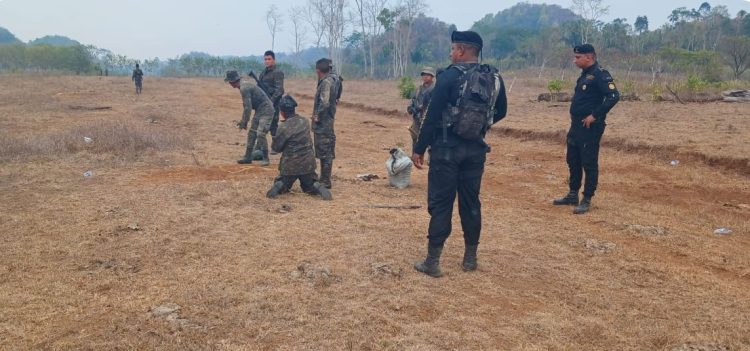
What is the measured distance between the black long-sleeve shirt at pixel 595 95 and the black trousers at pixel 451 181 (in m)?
2.38

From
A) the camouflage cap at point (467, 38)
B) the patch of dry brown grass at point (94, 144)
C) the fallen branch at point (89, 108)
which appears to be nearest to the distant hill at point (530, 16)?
the fallen branch at point (89, 108)

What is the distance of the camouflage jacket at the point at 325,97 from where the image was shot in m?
6.61

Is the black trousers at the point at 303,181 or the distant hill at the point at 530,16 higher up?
the distant hill at the point at 530,16

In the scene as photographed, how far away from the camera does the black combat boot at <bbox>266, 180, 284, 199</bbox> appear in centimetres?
617

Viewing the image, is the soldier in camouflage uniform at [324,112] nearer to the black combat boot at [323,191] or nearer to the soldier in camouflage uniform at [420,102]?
the black combat boot at [323,191]

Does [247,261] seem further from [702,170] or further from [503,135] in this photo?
[503,135]

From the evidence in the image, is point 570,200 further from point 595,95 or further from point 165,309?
point 165,309

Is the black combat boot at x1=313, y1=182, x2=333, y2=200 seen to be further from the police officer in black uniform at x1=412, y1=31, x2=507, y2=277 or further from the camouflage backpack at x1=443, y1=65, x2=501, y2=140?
the camouflage backpack at x1=443, y1=65, x2=501, y2=140

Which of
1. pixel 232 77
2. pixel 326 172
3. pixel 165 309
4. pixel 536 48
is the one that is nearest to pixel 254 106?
pixel 232 77

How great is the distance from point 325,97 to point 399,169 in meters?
1.36

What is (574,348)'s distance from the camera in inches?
117

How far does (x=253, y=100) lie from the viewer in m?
8.13

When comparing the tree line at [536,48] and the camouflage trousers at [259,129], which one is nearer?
the camouflage trousers at [259,129]

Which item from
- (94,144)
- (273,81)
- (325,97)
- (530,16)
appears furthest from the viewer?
(530,16)
